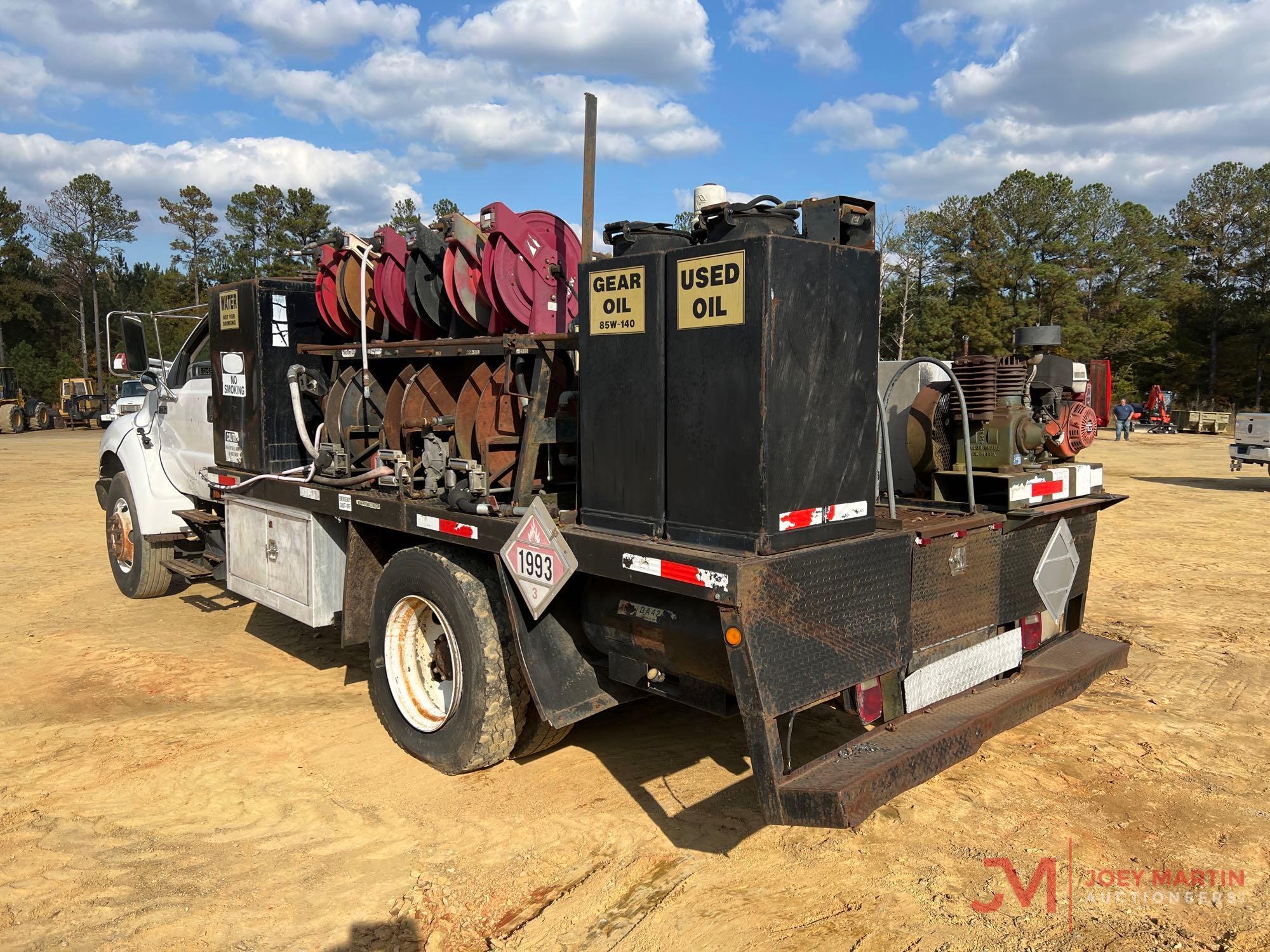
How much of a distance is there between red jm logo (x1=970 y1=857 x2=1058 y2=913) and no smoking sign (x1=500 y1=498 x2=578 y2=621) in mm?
1956

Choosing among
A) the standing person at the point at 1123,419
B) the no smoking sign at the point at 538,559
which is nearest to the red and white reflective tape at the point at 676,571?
the no smoking sign at the point at 538,559

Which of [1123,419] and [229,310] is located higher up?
[229,310]

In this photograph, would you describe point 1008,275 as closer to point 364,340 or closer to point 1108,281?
point 1108,281

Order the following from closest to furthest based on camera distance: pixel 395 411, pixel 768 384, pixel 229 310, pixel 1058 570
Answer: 1. pixel 768 384
2. pixel 1058 570
3. pixel 395 411
4. pixel 229 310

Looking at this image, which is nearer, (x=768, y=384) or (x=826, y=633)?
(x=768, y=384)

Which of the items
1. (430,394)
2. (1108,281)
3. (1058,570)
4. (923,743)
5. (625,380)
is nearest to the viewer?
(923,743)

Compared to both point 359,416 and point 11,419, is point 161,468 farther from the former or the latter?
point 11,419

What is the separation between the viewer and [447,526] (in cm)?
428

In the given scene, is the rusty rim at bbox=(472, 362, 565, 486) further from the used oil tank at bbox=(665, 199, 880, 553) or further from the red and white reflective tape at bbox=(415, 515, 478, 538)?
the used oil tank at bbox=(665, 199, 880, 553)

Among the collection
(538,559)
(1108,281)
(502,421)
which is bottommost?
(538,559)

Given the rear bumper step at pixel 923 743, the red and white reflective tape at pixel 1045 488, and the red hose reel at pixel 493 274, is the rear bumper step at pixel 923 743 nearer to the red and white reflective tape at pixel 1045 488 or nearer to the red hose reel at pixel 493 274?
the red and white reflective tape at pixel 1045 488

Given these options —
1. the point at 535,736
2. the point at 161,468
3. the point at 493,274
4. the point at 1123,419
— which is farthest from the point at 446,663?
the point at 1123,419

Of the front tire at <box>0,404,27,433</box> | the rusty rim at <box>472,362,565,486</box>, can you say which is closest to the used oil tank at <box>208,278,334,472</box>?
the rusty rim at <box>472,362,565,486</box>

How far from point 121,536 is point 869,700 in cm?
704
